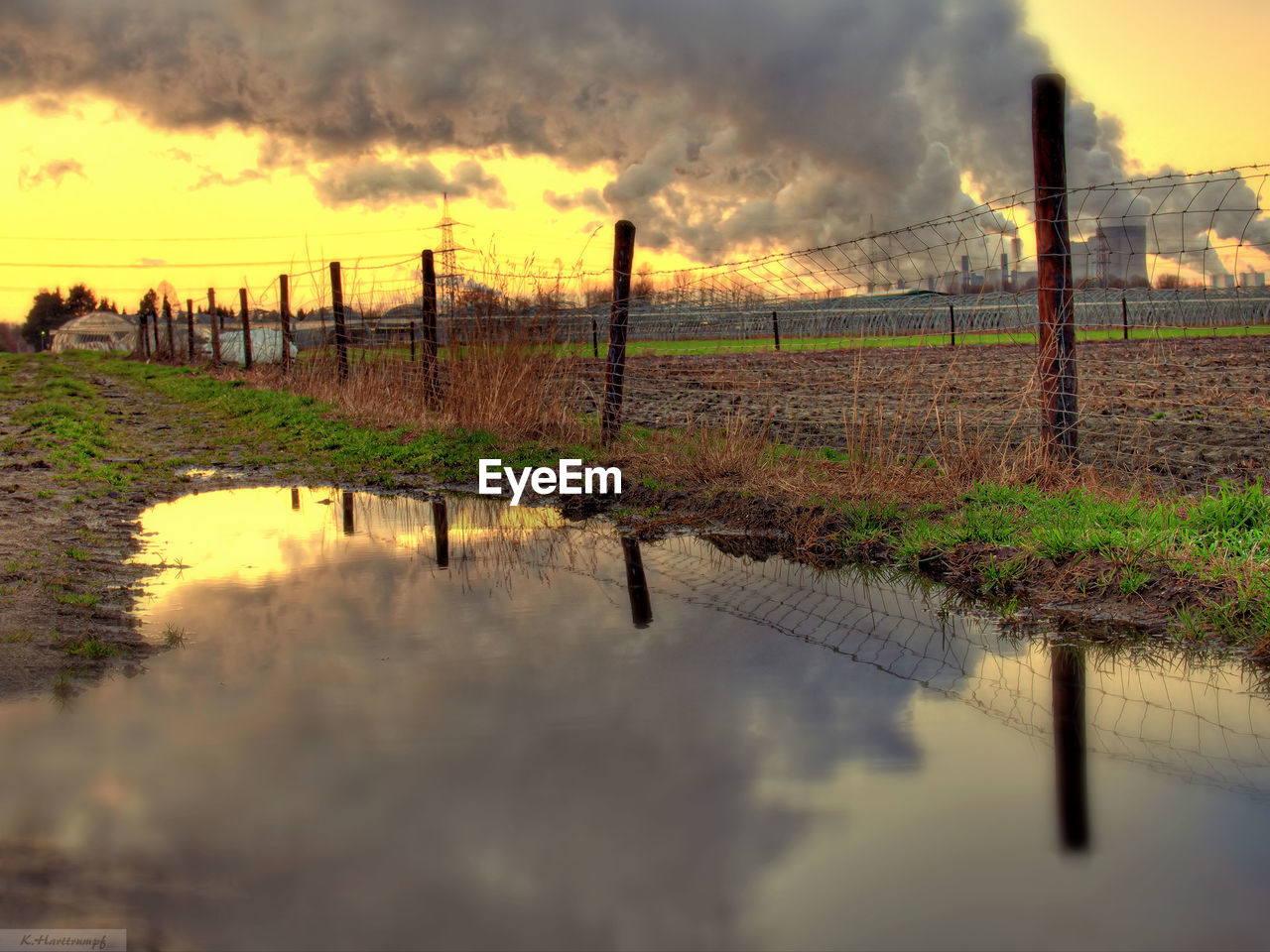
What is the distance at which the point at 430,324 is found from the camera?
12984 mm

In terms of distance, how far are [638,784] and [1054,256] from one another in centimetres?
528

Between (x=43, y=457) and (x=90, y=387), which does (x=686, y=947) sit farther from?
(x=90, y=387)

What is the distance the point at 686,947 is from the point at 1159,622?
3.38 meters

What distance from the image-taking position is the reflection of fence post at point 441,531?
6590 mm

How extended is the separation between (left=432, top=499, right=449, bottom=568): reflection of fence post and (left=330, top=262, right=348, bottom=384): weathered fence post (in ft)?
28.6

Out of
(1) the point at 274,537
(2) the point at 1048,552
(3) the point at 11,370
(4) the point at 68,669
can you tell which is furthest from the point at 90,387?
(2) the point at 1048,552

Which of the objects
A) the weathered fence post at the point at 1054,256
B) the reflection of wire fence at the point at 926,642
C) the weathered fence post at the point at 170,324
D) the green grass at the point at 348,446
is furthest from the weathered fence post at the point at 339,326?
the weathered fence post at the point at 170,324

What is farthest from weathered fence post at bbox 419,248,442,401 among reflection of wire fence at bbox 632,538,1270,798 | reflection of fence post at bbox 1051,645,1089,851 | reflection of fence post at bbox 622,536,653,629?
reflection of fence post at bbox 1051,645,1089,851

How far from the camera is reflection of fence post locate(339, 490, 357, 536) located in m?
7.56

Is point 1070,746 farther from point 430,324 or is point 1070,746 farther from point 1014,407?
point 430,324

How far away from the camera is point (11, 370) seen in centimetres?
3164

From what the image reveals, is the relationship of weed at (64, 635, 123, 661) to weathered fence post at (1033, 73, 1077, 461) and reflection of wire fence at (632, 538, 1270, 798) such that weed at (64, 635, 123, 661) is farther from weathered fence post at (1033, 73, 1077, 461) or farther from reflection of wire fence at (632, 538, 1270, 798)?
weathered fence post at (1033, 73, 1077, 461)

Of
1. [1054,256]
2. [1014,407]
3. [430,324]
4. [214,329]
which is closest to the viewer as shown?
[1054,256]

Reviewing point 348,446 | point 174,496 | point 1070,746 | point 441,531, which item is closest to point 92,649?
point 441,531
